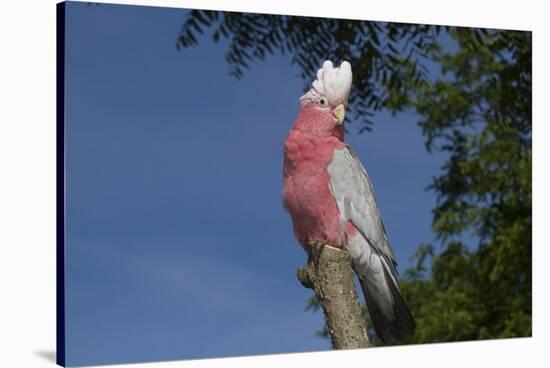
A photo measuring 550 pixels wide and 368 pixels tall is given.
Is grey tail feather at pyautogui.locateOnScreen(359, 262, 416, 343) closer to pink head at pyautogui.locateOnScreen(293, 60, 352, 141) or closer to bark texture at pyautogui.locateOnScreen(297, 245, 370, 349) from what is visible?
bark texture at pyautogui.locateOnScreen(297, 245, 370, 349)

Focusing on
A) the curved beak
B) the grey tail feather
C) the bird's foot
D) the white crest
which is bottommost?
the grey tail feather

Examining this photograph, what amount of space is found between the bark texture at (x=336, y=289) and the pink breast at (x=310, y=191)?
0.09m

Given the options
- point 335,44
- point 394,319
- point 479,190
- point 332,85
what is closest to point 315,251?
point 394,319

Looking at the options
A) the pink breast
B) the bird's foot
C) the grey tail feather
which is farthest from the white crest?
the grey tail feather

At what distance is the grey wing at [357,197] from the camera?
18.6 ft

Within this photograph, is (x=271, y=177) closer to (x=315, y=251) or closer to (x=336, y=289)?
(x=315, y=251)

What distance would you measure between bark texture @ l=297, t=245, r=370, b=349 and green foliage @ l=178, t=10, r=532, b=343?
166mm

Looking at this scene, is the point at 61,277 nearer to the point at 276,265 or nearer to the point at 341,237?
the point at 276,265

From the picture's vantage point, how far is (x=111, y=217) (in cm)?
521

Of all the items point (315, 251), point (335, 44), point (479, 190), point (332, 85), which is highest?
point (335, 44)

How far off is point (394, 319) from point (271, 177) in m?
1.21

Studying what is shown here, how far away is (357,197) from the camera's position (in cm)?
577

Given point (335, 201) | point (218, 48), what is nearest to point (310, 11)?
point (218, 48)

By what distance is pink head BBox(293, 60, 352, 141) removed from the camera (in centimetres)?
571
